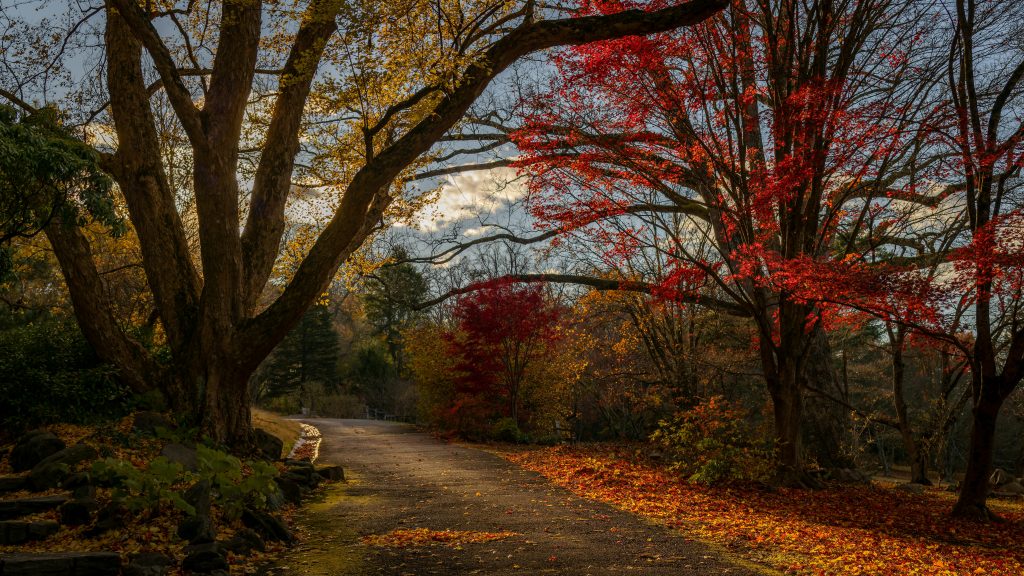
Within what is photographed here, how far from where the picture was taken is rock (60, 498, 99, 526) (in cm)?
472

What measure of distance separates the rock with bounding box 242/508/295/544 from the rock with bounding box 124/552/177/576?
41.9 inches

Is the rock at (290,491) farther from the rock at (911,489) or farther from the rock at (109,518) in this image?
the rock at (911,489)

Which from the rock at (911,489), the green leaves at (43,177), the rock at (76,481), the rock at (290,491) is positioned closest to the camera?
the rock at (76,481)

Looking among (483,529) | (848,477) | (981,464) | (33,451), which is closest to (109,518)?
(33,451)

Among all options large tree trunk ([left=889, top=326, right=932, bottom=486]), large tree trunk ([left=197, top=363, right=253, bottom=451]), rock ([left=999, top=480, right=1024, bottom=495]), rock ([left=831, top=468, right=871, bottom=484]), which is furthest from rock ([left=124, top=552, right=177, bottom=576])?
rock ([left=999, top=480, right=1024, bottom=495])

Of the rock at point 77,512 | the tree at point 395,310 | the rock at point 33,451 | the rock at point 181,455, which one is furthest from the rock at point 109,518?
the tree at point 395,310

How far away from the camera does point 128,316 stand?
16.1 meters

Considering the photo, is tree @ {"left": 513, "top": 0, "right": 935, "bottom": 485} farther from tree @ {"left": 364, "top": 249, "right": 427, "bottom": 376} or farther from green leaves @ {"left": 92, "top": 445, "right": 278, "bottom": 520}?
tree @ {"left": 364, "top": 249, "right": 427, "bottom": 376}

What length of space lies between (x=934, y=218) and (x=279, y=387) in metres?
36.1

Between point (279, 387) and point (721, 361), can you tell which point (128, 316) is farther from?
point (279, 387)

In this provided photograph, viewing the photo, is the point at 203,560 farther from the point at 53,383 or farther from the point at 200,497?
the point at 53,383

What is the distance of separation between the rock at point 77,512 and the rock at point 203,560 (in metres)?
1.20

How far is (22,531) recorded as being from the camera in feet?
14.3

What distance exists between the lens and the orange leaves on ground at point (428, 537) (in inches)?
200
